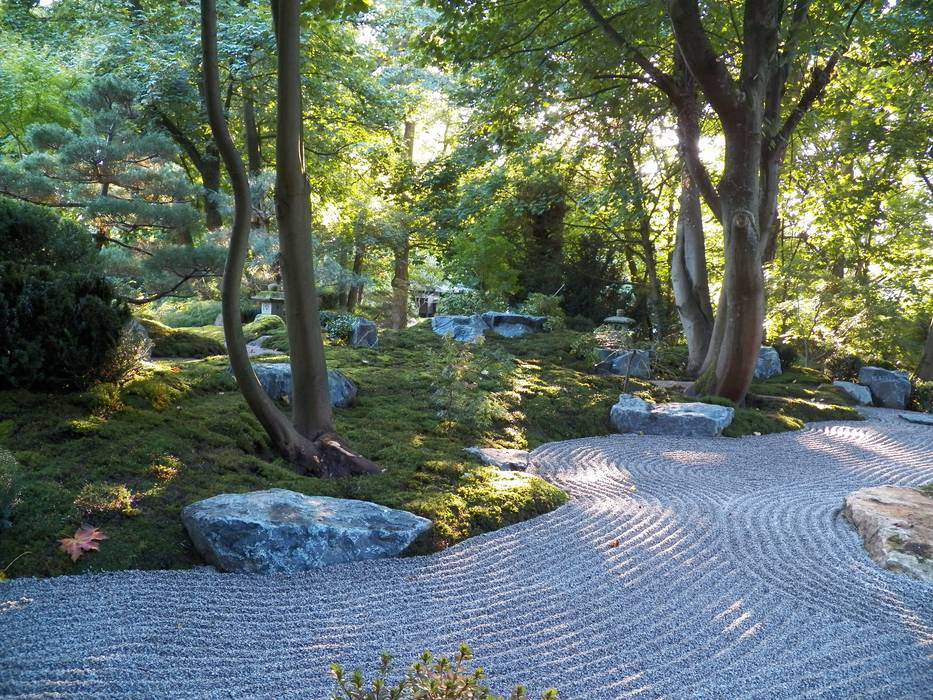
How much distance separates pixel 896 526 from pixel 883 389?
933cm

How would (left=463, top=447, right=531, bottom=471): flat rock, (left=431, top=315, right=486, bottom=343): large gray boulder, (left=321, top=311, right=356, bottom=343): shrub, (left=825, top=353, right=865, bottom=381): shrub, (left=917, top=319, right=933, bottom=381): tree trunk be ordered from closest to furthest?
(left=463, top=447, right=531, bottom=471): flat rock
(left=321, top=311, right=356, bottom=343): shrub
(left=431, top=315, right=486, bottom=343): large gray boulder
(left=825, top=353, right=865, bottom=381): shrub
(left=917, top=319, right=933, bottom=381): tree trunk

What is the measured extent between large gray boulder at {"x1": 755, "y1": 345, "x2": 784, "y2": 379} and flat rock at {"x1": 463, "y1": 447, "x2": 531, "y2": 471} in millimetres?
8069

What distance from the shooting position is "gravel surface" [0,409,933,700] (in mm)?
2373

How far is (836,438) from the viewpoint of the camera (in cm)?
805

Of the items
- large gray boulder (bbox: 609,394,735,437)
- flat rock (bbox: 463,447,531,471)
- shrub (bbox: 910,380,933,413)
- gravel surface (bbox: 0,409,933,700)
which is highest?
shrub (bbox: 910,380,933,413)

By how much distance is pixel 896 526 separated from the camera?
→ 12.5 ft

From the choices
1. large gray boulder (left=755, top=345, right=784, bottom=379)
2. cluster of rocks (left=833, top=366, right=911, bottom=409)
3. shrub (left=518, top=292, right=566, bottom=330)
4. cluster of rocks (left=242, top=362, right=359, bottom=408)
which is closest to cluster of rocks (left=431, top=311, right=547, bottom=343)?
shrub (left=518, top=292, right=566, bottom=330)

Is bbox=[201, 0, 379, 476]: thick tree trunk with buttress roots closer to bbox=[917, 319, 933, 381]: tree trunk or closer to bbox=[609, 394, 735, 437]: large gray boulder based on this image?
bbox=[609, 394, 735, 437]: large gray boulder

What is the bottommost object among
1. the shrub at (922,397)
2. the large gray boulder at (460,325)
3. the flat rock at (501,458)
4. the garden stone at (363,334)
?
the flat rock at (501,458)

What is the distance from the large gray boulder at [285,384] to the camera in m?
6.30

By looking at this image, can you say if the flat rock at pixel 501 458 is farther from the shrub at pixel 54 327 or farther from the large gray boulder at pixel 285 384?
the shrub at pixel 54 327

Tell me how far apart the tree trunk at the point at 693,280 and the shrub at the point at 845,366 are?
3.85 m

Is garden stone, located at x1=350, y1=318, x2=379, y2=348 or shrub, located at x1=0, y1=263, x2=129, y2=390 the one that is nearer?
shrub, located at x1=0, y1=263, x2=129, y2=390

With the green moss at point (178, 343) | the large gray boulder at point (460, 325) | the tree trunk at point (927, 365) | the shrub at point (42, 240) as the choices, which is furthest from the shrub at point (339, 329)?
the tree trunk at point (927, 365)
